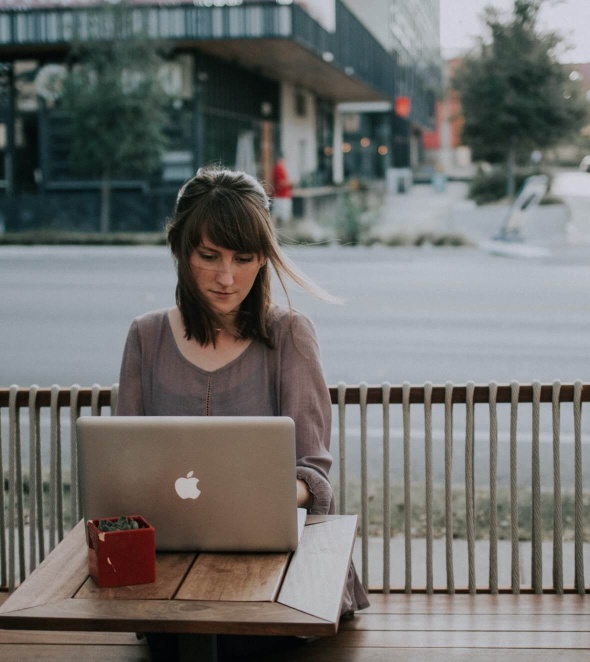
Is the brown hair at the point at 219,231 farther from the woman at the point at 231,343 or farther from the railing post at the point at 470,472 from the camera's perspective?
the railing post at the point at 470,472

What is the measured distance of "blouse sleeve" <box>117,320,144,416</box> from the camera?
264 centimetres

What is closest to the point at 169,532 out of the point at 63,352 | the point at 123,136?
the point at 63,352

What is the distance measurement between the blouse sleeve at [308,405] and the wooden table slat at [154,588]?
1.55 feet

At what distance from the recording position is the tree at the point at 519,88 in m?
18.9

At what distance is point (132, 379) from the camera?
265 cm

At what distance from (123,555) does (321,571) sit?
1.32ft

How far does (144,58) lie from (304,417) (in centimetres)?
1765

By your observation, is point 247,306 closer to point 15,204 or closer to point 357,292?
point 357,292

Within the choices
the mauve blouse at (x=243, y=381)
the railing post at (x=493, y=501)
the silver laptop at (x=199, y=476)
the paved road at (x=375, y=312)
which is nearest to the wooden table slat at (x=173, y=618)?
the silver laptop at (x=199, y=476)

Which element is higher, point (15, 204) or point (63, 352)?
point (15, 204)

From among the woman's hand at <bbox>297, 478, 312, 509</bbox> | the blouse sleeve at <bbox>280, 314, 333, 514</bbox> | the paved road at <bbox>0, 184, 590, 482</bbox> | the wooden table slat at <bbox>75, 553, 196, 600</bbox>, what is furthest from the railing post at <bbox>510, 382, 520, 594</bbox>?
the paved road at <bbox>0, 184, 590, 482</bbox>

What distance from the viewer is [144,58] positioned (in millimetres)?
19109

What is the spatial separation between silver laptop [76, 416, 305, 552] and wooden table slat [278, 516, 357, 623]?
0.07m

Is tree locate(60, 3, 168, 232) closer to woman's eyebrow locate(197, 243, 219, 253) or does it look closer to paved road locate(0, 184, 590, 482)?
paved road locate(0, 184, 590, 482)
